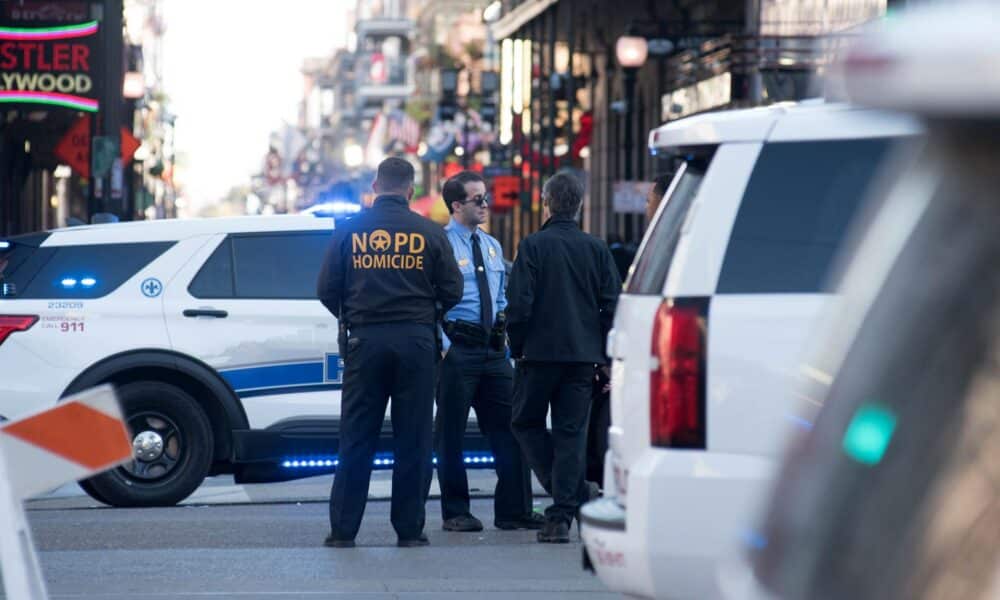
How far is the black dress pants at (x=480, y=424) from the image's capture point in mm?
10547

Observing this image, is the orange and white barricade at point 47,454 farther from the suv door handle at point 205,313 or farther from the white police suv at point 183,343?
the suv door handle at point 205,313

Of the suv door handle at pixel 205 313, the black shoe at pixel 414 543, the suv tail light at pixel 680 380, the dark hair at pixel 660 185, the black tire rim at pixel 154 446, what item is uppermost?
the dark hair at pixel 660 185

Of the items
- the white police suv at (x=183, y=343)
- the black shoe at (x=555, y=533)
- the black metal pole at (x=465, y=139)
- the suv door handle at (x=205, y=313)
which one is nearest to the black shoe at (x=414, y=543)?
the black shoe at (x=555, y=533)

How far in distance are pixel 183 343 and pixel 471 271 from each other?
7.60 feet

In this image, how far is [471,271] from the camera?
1059 cm

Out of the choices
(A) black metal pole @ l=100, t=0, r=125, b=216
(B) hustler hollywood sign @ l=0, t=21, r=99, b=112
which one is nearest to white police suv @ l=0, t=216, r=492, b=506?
(A) black metal pole @ l=100, t=0, r=125, b=216

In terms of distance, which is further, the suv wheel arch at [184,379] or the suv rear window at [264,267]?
the suv rear window at [264,267]

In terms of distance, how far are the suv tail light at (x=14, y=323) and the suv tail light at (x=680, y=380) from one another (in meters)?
7.02

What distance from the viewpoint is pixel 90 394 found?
16.0 feet

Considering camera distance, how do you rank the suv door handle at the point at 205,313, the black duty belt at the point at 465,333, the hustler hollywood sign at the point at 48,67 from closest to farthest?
the black duty belt at the point at 465,333
the suv door handle at the point at 205,313
the hustler hollywood sign at the point at 48,67

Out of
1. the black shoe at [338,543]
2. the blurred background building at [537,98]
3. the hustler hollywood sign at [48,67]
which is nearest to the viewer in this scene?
→ the black shoe at [338,543]

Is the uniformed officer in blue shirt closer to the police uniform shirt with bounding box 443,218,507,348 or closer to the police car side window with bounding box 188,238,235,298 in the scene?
the police uniform shirt with bounding box 443,218,507,348

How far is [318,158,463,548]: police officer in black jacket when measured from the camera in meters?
9.73

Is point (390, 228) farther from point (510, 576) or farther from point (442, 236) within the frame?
point (510, 576)
